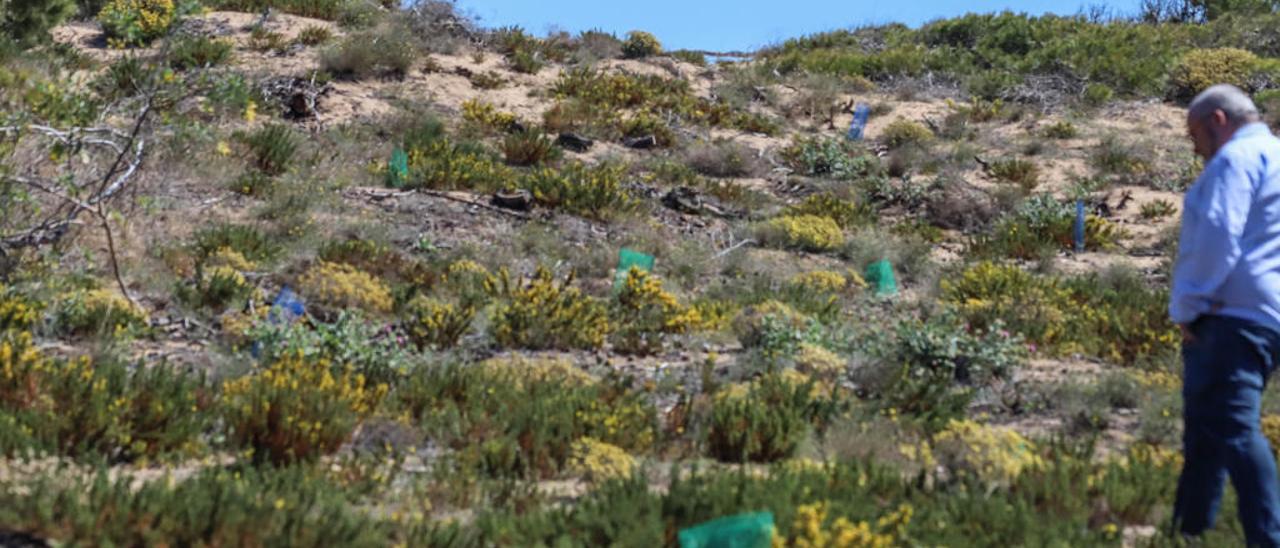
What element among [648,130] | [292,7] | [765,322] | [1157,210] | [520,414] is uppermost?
[292,7]

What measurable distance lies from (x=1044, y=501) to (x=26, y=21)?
44.0 feet

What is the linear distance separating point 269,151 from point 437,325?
5.38 m

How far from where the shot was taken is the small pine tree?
44.2 feet

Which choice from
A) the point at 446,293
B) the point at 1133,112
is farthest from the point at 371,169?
the point at 1133,112

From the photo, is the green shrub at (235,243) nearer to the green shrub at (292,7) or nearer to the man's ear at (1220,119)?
the man's ear at (1220,119)

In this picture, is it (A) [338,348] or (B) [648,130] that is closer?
(A) [338,348]

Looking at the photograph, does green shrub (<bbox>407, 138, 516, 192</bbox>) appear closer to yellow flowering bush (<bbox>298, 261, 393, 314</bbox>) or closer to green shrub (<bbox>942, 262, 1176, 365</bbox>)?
yellow flowering bush (<bbox>298, 261, 393, 314</bbox>)

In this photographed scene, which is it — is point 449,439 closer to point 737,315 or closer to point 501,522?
point 501,522

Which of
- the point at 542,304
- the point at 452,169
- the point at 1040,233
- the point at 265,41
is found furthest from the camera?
the point at 265,41

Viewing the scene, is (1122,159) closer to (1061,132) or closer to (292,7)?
(1061,132)

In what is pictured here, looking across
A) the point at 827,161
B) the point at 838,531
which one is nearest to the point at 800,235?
the point at 827,161

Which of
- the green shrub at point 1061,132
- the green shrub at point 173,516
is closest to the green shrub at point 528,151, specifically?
the green shrub at point 1061,132

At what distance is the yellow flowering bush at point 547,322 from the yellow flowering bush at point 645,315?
167 millimetres

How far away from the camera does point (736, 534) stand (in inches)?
128
